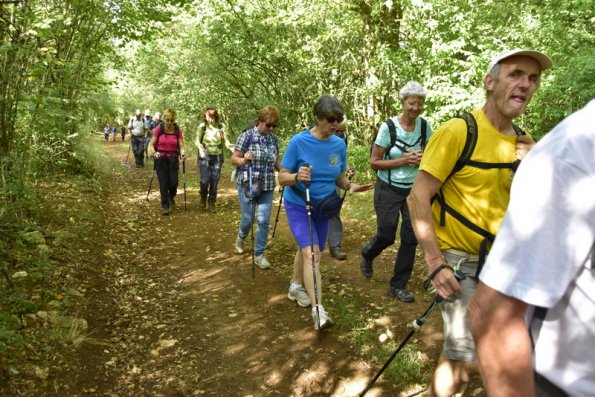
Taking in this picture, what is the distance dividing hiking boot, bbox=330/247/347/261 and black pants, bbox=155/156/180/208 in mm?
4716

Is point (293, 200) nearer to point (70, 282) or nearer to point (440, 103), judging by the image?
point (70, 282)

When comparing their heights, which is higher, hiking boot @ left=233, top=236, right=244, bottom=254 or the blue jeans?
the blue jeans

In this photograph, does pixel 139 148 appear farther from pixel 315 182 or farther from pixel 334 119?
pixel 334 119

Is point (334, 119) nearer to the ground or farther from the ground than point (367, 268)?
farther from the ground

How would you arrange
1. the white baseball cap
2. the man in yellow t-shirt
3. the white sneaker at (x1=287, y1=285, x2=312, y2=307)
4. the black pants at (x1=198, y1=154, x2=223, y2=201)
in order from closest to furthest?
the white baseball cap < the man in yellow t-shirt < the white sneaker at (x1=287, y1=285, x2=312, y2=307) < the black pants at (x1=198, y1=154, x2=223, y2=201)

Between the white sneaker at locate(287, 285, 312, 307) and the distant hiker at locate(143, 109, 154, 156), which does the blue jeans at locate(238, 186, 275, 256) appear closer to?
the white sneaker at locate(287, 285, 312, 307)

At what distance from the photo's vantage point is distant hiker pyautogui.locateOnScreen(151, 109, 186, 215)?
9.67 metres

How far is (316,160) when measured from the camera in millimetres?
4516

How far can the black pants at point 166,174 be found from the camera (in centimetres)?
974

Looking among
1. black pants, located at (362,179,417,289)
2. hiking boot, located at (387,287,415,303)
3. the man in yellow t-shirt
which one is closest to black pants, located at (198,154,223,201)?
black pants, located at (362,179,417,289)

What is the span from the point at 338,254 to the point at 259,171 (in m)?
1.76

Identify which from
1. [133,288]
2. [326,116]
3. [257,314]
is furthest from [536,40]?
[133,288]

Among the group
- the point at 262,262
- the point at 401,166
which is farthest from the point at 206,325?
the point at 401,166

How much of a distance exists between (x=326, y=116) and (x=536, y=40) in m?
7.50
